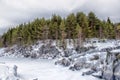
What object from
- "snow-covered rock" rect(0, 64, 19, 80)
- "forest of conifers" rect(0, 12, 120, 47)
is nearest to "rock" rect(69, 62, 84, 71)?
"snow-covered rock" rect(0, 64, 19, 80)

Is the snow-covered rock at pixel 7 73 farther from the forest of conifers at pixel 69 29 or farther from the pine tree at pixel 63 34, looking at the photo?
the pine tree at pixel 63 34

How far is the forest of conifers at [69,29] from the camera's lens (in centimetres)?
9738

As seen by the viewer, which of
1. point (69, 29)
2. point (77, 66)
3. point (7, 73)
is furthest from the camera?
point (69, 29)

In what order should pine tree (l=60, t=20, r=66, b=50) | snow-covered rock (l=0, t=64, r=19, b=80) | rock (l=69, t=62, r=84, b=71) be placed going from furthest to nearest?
pine tree (l=60, t=20, r=66, b=50), rock (l=69, t=62, r=84, b=71), snow-covered rock (l=0, t=64, r=19, b=80)

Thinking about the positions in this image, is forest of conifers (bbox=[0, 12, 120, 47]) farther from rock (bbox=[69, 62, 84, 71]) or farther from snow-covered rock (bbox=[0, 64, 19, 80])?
snow-covered rock (bbox=[0, 64, 19, 80])

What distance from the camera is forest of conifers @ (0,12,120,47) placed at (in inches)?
3834

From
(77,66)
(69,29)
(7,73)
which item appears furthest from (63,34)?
(7,73)

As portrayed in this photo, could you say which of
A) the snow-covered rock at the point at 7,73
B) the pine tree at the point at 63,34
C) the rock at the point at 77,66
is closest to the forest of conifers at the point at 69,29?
the pine tree at the point at 63,34

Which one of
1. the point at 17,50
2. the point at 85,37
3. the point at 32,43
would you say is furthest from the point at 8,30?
the point at 85,37

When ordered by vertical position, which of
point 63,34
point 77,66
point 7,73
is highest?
point 63,34

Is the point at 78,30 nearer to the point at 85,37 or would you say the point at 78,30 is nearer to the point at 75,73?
the point at 85,37

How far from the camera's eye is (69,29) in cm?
9888

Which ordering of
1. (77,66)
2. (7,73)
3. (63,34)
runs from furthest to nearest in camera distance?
(63,34)
(77,66)
(7,73)

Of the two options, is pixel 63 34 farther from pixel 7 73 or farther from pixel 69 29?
pixel 7 73
